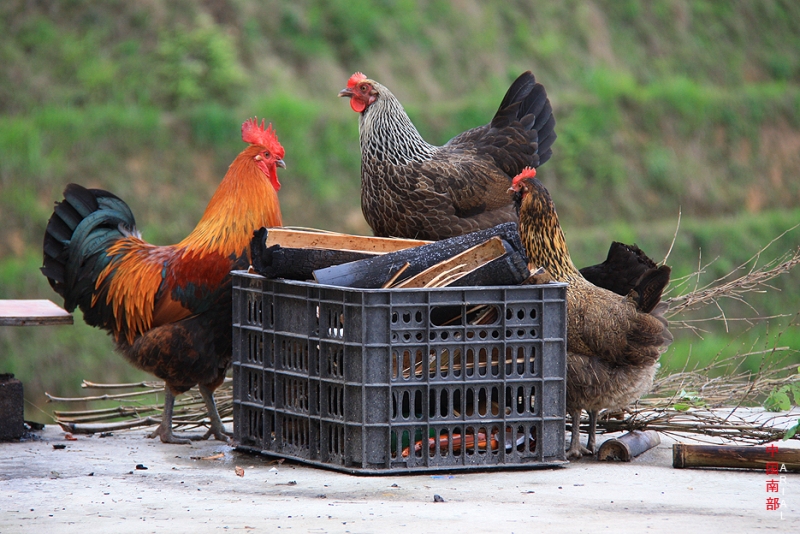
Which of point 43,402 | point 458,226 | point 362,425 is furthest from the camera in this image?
point 43,402

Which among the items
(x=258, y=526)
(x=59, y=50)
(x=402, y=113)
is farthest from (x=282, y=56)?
(x=258, y=526)

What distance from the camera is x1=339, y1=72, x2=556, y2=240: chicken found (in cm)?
594

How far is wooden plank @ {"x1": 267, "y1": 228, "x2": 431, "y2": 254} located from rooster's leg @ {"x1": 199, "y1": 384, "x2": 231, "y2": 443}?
3.72ft

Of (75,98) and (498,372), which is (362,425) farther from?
(75,98)

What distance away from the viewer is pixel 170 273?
214 inches

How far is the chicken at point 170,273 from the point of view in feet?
17.4

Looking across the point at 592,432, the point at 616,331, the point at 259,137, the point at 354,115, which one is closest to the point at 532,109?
the point at 259,137

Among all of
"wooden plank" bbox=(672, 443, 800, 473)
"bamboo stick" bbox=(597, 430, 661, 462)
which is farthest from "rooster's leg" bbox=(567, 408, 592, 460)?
"wooden plank" bbox=(672, 443, 800, 473)

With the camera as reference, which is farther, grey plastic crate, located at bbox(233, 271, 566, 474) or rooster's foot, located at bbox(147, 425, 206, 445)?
rooster's foot, located at bbox(147, 425, 206, 445)

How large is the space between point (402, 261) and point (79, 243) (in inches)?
88.3

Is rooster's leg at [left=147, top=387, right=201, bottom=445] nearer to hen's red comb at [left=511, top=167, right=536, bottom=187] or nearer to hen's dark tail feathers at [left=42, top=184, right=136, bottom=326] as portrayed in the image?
hen's dark tail feathers at [left=42, top=184, right=136, bottom=326]

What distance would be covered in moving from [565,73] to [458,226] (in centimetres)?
1139

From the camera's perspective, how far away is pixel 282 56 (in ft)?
47.9

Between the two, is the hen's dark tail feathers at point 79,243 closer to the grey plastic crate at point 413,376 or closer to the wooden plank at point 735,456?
the grey plastic crate at point 413,376
